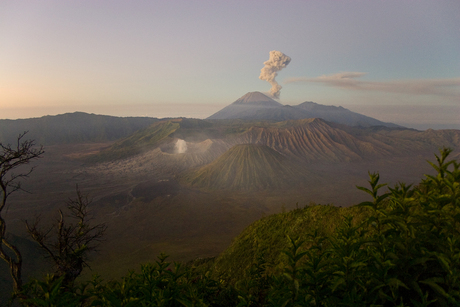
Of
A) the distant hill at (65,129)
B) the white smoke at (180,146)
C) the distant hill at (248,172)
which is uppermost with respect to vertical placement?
the distant hill at (65,129)

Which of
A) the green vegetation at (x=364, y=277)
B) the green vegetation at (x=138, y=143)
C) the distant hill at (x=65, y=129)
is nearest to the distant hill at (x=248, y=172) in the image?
the green vegetation at (x=138, y=143)

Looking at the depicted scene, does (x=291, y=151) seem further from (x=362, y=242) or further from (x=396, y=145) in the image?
(x=362, y=242)

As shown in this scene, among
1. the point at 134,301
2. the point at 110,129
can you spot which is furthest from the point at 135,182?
the point at 110,129

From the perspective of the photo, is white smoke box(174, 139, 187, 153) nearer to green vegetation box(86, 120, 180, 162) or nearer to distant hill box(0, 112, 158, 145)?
green vegetation box(86, 120, 180, 162)

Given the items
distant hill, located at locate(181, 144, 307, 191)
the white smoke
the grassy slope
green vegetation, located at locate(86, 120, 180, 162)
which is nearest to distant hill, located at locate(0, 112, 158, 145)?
green vegetation, located at locate(86, 120, 180, 162)

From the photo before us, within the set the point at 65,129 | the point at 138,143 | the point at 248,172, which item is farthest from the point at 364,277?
the point at 65,129

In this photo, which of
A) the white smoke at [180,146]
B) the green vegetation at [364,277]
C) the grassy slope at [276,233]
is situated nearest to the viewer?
the green vegetation at [364,277]

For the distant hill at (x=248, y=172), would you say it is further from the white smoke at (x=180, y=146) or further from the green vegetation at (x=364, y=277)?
the green vegetation at (x=364, y=277)
